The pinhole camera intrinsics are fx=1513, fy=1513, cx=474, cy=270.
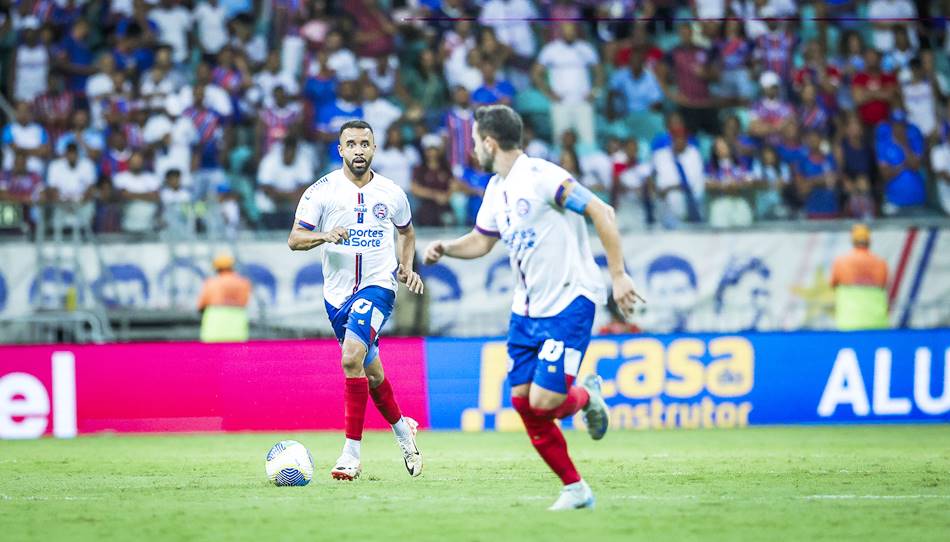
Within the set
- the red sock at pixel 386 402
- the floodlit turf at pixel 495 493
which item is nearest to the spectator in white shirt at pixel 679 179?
the floodlit turf at pixel 495 493

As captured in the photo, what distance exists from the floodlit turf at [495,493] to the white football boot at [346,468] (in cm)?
9

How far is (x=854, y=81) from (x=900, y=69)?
0.80 m

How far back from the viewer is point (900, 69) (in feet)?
77.9

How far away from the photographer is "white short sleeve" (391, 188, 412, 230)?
1205cm

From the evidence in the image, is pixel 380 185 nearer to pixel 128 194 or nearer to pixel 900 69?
pixel 128 194

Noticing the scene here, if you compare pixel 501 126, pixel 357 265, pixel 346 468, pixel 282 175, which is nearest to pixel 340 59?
pixel 282 175

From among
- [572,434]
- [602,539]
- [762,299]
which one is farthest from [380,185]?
[762,299]

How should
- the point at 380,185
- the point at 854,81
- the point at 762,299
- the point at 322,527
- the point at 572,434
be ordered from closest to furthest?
the point at 322,527 < the point at 380,185 < the point at 572,434 < the point at 762,299 < the point at 854,81

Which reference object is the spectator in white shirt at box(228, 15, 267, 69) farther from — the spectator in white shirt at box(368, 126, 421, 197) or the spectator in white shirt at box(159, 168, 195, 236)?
the spectator in white shirt at box(159, 168, 195, 236)

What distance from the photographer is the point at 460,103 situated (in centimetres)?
2219

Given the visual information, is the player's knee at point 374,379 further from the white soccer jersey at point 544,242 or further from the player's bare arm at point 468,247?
the white soccer jersey at point 544,242

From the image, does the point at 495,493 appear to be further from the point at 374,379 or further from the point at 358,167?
the point at 358,167

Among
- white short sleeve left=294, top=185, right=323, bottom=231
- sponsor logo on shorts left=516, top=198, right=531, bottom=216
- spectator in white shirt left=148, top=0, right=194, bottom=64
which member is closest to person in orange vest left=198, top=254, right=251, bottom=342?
spectator in white shirt left=148, top=0, right=194, bottom=64

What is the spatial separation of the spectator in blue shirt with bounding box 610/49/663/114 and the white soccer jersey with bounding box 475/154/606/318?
1391 cm
